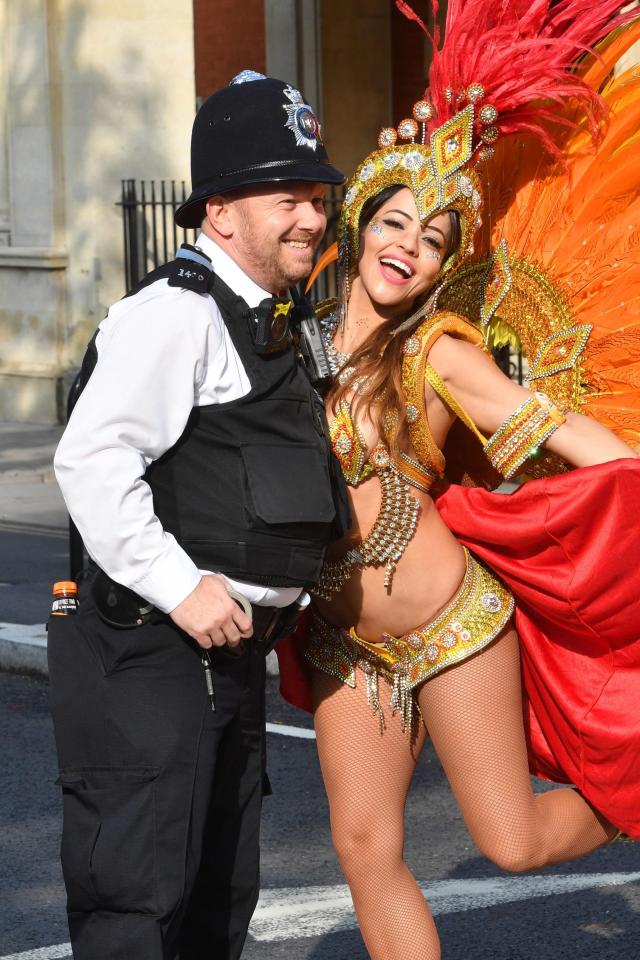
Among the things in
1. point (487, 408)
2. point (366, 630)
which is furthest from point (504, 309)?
point (366, 630)

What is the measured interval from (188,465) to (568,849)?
4.61 ft

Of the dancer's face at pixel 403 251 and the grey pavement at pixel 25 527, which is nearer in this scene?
the dancer's face at pixel 403 251

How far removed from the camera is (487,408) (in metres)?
3.44

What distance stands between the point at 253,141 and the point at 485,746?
145cm

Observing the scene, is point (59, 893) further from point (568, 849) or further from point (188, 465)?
point (188, 465)

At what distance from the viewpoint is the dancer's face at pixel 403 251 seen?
357 cm

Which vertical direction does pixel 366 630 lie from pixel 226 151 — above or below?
below

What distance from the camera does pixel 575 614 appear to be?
3.61 meters

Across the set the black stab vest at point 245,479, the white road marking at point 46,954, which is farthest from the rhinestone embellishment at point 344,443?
the white road marking at point 46,954

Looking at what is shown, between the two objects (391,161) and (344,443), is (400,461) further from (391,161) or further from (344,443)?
(391,161)

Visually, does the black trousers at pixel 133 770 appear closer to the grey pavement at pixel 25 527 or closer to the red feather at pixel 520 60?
the red feather at pixel 520 60

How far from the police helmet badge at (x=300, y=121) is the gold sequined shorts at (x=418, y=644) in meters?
1.08

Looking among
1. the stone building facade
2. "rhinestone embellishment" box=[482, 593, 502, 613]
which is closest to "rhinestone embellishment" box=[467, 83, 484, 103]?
"rhinestone embellishment" box=[482, 593, 502, 613]

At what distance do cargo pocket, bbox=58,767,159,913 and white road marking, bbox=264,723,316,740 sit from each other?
10.0 ft
